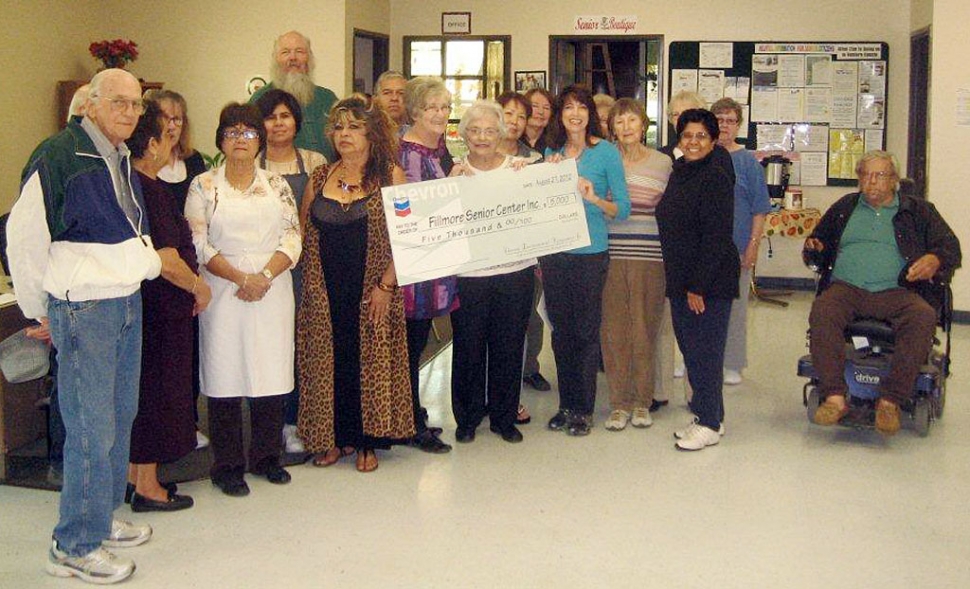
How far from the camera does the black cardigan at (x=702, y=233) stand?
13.5ft

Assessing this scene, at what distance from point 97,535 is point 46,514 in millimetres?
695

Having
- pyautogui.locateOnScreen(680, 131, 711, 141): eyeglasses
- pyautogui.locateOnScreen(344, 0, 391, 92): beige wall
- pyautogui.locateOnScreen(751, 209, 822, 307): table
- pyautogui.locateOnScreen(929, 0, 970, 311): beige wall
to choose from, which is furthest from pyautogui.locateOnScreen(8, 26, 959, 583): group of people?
pyautogui.locateOnScreen(344, 0, 391, 92): beige wall

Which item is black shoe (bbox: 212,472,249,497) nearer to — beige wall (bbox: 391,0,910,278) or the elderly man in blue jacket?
the elderly man in blue jacket

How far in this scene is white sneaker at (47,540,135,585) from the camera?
2.99 m

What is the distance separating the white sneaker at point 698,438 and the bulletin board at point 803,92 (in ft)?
16.3

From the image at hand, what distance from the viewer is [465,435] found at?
14.6 feet

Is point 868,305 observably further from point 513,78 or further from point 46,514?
point 513,78

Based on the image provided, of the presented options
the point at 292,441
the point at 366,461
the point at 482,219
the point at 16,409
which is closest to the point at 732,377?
the point at 482,219

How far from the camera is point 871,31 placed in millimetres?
8594

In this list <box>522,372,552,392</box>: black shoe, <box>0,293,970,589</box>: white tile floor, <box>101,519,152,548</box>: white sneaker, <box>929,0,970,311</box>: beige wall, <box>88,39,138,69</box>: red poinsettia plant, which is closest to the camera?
<box>0,293,970,589</box>: white tile floor

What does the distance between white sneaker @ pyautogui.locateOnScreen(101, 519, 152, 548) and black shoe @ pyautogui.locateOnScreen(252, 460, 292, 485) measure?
0.63 meters

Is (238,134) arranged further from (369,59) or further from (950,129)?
(369,59)

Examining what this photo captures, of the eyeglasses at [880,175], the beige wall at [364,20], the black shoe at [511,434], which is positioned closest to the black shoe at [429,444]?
the black shoe at [511,434]

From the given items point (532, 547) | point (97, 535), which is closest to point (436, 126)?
point (532, 547)
